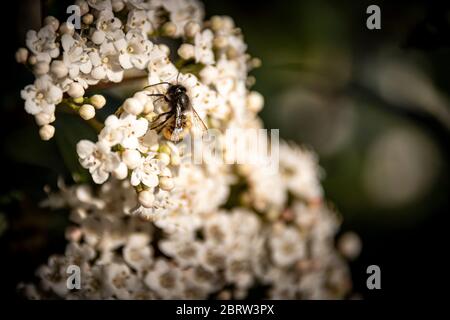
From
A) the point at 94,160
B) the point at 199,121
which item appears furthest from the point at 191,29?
the point at 94,160

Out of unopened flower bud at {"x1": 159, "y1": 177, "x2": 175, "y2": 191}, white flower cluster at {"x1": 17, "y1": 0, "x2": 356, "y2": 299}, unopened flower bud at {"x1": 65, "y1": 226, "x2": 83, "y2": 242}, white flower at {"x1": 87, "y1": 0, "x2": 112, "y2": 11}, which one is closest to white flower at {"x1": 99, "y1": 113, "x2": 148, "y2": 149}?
white flower cluster at {"x1": 17, "y1": 0, "x2": 356, "y2": 299}

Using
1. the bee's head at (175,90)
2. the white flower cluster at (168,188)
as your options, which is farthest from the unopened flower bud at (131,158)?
the bee's head at (175,90)

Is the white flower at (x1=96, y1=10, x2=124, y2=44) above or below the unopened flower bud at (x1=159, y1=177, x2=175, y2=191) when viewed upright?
above

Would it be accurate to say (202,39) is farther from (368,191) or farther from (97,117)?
(368,191)

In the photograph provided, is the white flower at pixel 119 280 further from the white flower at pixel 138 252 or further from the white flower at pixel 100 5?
the white flower at pixel 100 5

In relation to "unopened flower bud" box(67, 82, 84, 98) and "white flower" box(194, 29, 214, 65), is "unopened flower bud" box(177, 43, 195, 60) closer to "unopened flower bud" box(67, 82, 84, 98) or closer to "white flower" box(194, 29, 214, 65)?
"white flower" box(194, 29, 214, 65)

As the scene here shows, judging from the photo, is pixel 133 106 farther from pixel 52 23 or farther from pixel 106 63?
pixel 52 23
